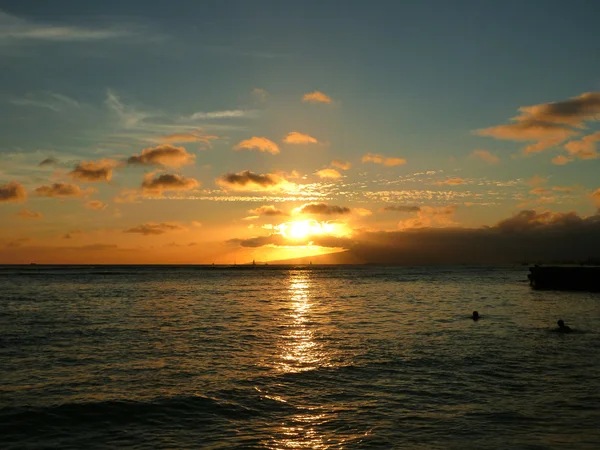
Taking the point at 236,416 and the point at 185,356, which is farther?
the point at 185,356

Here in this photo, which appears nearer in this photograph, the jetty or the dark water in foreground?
the dark water in foreground

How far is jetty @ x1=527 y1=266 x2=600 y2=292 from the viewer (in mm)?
84387

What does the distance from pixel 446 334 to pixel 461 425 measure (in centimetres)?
2143

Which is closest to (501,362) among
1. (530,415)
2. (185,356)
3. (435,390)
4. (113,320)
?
(435,390)

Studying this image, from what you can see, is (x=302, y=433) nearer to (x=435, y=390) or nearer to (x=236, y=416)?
(x=236, y=416)

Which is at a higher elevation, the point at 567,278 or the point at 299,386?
the point at 299,386

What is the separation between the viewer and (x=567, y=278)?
90062 millimetres

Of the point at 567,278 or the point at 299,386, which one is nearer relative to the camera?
the point at 299,386

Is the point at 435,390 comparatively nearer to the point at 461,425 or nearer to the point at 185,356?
the point at 461,425

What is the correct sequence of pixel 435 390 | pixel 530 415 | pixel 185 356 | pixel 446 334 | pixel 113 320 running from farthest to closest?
1. pixel 113 320
2. pixel 446 334
3. pixel 185 356
4. pixel 435 390
5. pixel 530 415

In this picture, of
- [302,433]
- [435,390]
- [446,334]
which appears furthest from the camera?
[446,334]

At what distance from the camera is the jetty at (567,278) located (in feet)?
277

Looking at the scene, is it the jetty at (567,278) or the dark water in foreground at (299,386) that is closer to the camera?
the dark water in foreground at (299,386)

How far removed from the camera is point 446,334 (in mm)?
36531
